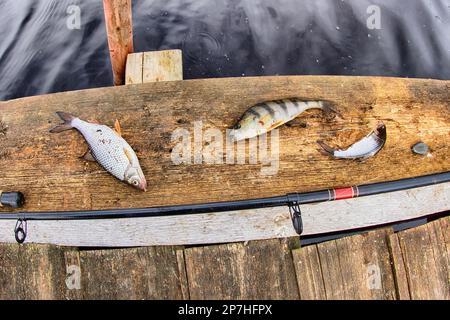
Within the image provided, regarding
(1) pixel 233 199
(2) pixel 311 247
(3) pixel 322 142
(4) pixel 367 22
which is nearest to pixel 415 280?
(2) pixel 311 247

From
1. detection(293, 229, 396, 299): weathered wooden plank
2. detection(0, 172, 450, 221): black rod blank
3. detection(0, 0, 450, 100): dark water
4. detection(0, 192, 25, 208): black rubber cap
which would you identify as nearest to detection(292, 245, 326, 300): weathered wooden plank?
detection(293, 229, 396, 299): weathered wooden plank

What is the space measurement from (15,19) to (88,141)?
5406mm

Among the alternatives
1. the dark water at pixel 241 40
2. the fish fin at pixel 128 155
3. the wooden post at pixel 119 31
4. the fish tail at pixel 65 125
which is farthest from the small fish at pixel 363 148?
the dark water at pixel 241 40

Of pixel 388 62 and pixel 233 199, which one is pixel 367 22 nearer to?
pixel 388 62

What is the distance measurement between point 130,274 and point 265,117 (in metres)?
1.63

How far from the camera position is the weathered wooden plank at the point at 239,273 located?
2779 millimetres

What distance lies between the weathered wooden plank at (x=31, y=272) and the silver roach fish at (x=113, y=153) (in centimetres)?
75

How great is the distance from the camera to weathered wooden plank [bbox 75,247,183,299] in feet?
9.12

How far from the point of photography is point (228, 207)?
8.96 ft

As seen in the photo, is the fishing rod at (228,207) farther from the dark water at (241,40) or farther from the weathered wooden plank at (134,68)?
the dark water at (241,40)

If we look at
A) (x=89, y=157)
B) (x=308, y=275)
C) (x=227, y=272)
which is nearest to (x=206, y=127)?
(x=89, y=157)

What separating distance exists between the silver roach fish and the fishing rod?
0.31m

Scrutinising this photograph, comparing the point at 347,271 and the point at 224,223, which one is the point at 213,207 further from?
the point at 347,271

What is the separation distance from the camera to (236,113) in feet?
10.9
